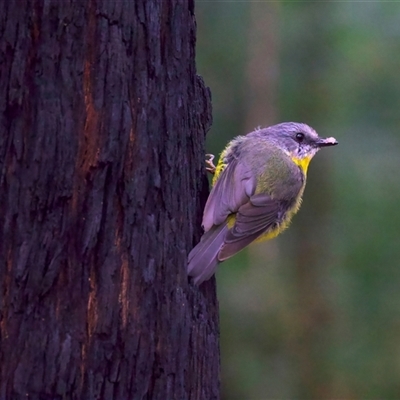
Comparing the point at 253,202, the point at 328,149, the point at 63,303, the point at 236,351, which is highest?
the point at 328,149

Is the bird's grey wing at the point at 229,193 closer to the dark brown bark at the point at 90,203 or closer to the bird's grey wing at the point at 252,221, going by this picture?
the bird's grey wing at the point at 252,221

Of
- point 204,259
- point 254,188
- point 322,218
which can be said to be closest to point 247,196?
point 254,188

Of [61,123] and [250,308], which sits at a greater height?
[61,123]

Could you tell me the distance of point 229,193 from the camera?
3889 mm

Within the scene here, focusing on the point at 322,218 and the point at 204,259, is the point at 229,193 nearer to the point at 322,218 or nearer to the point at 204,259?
the point at 204,259

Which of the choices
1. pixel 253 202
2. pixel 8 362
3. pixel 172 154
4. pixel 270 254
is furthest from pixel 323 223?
pixel 8 362

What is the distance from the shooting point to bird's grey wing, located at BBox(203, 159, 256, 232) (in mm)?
3445

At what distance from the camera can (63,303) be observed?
2.54m

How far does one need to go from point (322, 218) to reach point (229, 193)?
4483mm

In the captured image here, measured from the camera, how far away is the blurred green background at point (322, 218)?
8148 millimetres

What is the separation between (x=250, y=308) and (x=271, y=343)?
0.58m

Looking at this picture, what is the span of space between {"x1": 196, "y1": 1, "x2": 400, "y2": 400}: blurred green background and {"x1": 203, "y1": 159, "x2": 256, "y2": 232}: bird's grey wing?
3.97 m

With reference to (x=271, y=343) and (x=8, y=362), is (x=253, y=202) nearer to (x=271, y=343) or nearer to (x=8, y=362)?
(x=8, y=362)

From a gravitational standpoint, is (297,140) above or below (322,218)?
above
